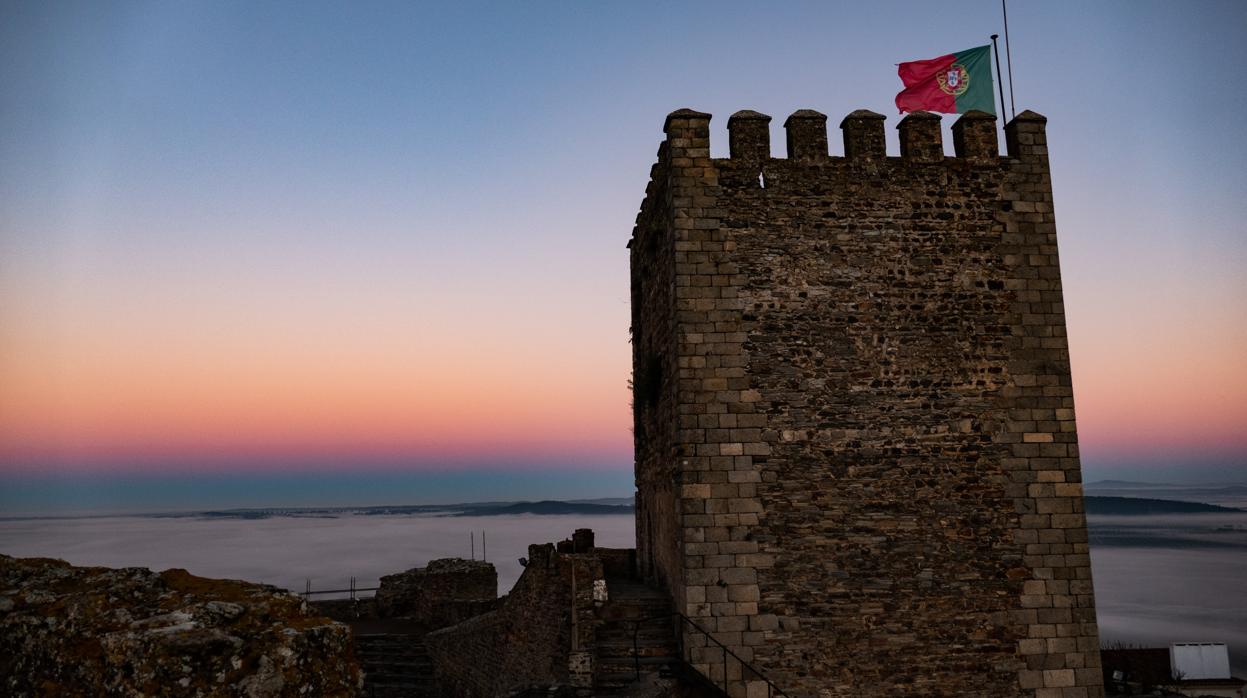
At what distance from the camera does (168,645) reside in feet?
9.39

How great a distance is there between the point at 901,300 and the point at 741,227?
2775 millimetres

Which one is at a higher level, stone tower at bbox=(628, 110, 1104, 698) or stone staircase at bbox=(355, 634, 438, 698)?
stone tower at bbox=(628, 110, 1104, 698)

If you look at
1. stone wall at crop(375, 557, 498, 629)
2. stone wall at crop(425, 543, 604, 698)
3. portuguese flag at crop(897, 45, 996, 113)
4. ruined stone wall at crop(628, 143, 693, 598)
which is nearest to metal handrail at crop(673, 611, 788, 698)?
ruined stone wall at crop(628, 143, 693, 598)

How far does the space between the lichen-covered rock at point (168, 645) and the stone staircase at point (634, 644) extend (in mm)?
9064

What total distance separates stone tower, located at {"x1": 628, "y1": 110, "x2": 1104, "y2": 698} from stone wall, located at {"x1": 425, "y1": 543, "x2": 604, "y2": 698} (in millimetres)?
1540

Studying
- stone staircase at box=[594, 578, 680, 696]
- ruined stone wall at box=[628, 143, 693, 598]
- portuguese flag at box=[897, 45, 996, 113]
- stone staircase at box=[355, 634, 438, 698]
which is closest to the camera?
stone staircase at box=[594, 578, 680, 696]

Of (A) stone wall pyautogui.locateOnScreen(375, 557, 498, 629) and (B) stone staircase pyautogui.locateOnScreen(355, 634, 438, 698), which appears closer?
(B) stone staircase pyautogui.locateOnScreen(355, 634, 438, 698)

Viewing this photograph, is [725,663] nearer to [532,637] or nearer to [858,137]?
[532,637]

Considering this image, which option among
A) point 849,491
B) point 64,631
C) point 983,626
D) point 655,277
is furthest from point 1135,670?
point 64,631

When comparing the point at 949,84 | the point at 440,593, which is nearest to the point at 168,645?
the point at 949,84

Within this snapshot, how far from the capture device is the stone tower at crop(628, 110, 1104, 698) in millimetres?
12289

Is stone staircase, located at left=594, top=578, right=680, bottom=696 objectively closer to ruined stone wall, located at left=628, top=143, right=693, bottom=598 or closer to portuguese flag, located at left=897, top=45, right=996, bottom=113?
ruined stone wall, located at left=628, top=143, right=693, bottom=598

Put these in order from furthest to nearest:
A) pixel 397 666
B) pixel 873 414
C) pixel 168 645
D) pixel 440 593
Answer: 1. pixel 440 593
2. pixel 397 666
3. pixel 873 414
4. pixel 168 645

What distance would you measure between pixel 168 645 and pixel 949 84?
46.4 feet
